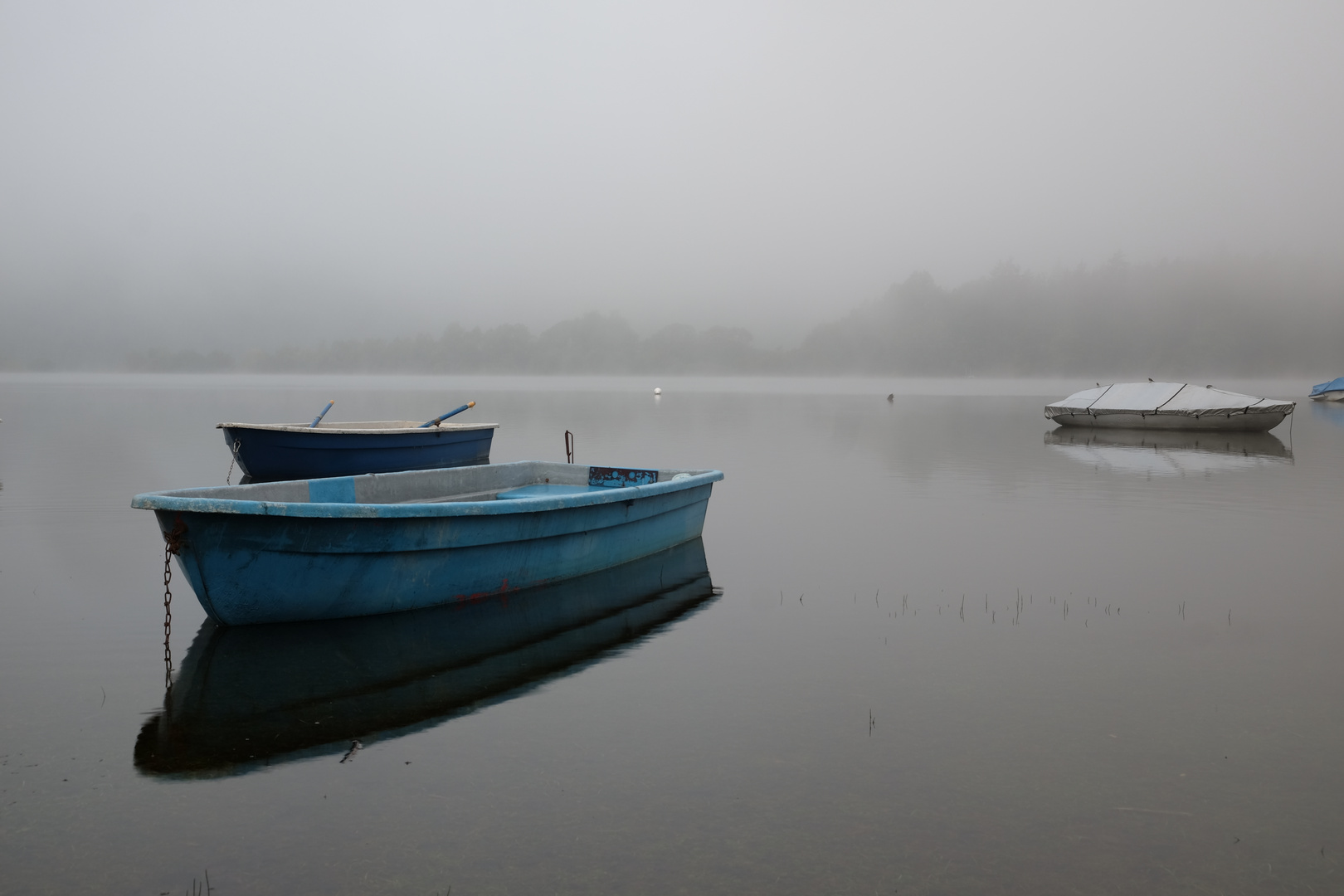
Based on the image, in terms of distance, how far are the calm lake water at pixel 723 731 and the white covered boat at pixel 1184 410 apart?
37.2 metres

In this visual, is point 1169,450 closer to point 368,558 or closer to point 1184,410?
point 1184,410

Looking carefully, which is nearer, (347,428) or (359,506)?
(359,506)

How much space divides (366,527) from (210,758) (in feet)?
11.7

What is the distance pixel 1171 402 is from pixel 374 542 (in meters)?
51.8

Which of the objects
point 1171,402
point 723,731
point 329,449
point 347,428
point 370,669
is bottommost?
point 723,731

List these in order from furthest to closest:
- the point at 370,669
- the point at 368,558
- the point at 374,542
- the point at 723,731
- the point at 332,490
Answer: the point at 332,490, the point at 368,558, the point at 374,542, the point at 370,669, the point at 723,731

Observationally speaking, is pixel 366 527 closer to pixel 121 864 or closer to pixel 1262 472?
pixel 121 864

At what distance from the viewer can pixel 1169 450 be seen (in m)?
41.2

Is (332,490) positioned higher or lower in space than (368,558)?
higher

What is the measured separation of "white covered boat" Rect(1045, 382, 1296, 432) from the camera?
163ft

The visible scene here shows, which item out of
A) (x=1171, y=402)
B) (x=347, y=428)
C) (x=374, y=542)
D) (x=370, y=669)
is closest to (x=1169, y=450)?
(x=1171, y=402)

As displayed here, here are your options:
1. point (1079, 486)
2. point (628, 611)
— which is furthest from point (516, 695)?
point (1079, 486)

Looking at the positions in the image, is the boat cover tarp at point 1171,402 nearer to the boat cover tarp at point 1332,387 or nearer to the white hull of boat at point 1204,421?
the white hull of boat at point 1204,421

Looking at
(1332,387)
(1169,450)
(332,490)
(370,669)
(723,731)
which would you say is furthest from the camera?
(1332,387)
